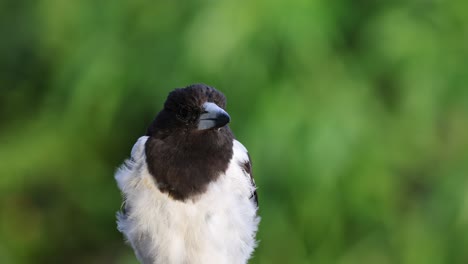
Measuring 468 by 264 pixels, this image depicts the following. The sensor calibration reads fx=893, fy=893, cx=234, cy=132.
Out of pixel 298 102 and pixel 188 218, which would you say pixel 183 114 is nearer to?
pixel 188 218

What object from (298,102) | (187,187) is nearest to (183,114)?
(187,187)

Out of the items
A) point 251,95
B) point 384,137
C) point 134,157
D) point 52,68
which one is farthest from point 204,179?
point 52,68

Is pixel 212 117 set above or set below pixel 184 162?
above

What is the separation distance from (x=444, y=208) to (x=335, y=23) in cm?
78

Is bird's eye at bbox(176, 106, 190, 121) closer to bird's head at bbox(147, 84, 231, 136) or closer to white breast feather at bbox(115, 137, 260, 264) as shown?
bird's head at bbox(147, 84, 231, 136)

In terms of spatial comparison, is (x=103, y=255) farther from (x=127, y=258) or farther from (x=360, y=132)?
(x=360, y=132)

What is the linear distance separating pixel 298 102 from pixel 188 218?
1104 mm

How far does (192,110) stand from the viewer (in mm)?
2061

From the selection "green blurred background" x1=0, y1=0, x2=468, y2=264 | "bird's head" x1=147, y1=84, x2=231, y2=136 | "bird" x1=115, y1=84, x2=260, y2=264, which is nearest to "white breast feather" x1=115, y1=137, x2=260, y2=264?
"bird" x1=115, y1=84, x2=260, y2=264

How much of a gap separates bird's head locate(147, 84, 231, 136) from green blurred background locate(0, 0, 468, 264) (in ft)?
3.07

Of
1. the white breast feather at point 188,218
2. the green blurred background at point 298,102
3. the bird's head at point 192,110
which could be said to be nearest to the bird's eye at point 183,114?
the bird's head at point 192,110

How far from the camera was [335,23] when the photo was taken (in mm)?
3174

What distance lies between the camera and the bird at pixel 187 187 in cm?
209

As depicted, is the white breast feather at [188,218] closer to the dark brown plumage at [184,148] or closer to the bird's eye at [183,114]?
the dark brown plumage at [184,148]
